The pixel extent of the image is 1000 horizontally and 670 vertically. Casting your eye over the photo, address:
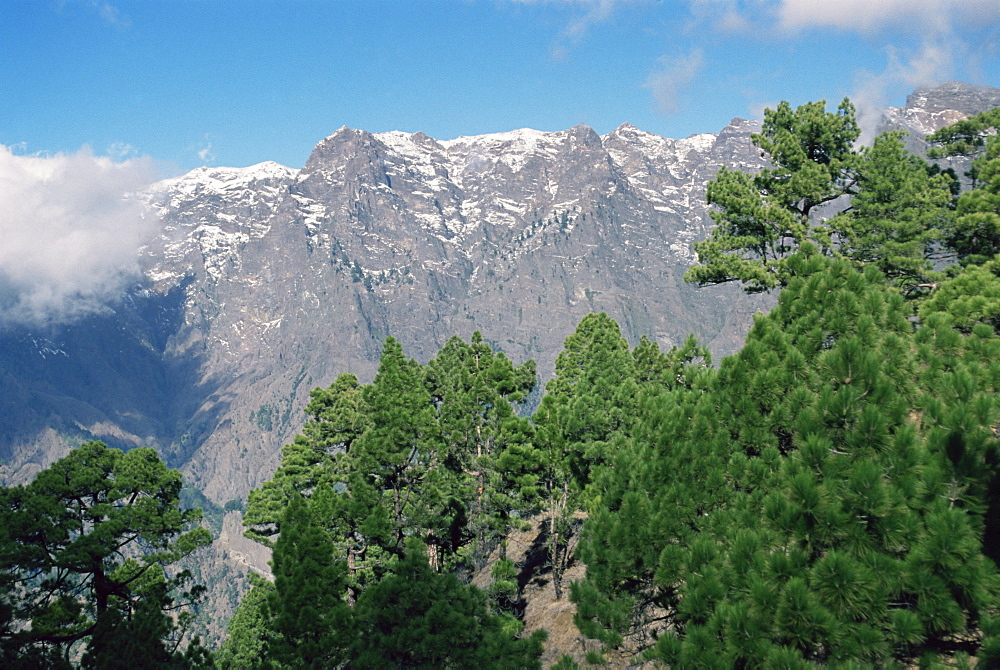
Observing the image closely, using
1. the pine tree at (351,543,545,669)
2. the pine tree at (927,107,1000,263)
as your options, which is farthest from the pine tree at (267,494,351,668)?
the pine tree at (927,107,1000,263)

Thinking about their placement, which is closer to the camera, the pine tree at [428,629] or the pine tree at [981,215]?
the pine tree at [428,629]

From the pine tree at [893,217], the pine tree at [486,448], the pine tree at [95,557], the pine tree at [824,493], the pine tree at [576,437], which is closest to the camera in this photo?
the pine tree at [824,493]

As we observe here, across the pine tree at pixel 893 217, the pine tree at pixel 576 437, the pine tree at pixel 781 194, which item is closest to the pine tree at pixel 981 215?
the pine tree at pixel 893 217

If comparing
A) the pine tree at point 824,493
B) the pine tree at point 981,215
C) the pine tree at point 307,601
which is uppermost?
the pine tree at point 981,215

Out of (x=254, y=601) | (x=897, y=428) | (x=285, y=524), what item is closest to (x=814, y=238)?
(x=897, y=428)

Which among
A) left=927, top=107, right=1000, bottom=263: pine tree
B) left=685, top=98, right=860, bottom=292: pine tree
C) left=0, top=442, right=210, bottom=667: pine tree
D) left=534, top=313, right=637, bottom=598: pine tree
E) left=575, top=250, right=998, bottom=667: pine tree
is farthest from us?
left=534, top=313, right=637, bottom=598: pine tree

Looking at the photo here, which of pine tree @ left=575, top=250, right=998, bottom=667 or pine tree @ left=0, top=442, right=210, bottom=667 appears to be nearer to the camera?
pine tree @ left=575, top=250, right=998, bottom=667

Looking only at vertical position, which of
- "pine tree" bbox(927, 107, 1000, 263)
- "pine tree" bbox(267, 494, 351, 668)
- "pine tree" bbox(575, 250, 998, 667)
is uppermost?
"pine tree" bbox(927, 107, 1000, 263)

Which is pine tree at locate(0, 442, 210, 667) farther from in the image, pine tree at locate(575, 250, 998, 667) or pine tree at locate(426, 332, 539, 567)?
pine tree at locate(575, 250, 998, 667)

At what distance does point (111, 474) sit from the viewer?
2838 centimetres

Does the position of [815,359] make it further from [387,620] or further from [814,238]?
[814,238]

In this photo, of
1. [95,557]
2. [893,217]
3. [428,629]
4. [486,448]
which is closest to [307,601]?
[95,557]

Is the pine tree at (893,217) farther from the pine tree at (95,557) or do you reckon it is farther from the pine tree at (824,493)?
the pine tree at (95,557)

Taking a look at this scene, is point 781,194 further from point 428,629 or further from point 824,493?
point 428,629
